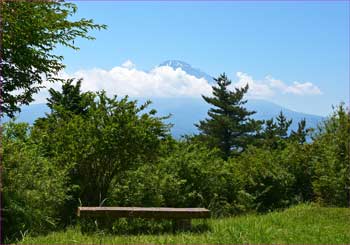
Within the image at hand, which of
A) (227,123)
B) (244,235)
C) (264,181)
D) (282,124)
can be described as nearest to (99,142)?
(244,235)

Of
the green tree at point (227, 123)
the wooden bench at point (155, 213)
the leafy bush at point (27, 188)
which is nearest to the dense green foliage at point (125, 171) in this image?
the leafy bush at point (27, 188)

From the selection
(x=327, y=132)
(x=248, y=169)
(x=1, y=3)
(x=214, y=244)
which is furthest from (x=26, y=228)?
(x=327, y=132)

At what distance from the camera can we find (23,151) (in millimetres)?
8773

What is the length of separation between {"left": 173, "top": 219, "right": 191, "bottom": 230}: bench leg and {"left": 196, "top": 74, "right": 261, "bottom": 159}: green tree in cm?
3852

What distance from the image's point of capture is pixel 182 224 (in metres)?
8.27

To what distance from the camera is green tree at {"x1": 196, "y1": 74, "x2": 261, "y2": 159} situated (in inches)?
1896

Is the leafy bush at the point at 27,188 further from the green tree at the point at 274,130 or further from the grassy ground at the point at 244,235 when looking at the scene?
the green tree at the point at 274,130

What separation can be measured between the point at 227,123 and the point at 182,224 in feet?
131

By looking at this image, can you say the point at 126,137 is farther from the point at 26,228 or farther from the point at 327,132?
the point at 327,132

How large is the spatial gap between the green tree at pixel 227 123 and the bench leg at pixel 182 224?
38522 mm

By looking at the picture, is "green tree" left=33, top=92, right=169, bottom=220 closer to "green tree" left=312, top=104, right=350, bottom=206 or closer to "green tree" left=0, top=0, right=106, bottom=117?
"green tree" left=0, top=0, right=106, bottom=117

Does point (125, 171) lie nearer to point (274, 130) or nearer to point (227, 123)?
point (227, 123)

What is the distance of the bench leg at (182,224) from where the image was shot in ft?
27.0

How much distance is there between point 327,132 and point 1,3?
10.6 m
